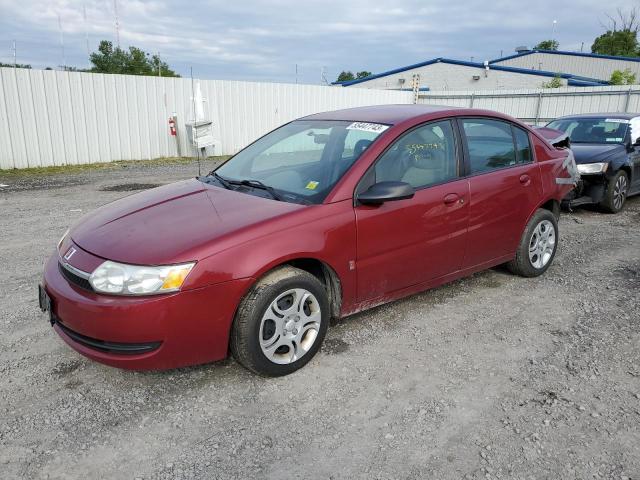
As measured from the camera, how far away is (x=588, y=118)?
8.75 meters

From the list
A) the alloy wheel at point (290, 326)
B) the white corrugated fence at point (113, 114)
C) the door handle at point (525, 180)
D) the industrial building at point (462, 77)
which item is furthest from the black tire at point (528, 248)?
the industrial building at point (462, 77)

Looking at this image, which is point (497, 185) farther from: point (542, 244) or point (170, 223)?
point (170, 223)

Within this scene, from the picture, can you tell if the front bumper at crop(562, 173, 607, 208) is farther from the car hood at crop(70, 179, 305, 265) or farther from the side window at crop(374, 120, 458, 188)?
the car hood at crop(70, 179, 305, 265)

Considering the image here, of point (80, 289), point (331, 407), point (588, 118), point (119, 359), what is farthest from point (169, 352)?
point (588, 118)

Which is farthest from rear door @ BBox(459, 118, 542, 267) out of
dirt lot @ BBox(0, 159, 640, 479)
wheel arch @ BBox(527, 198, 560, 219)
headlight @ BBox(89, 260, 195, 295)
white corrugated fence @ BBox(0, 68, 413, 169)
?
white corrugated fence @ BBox(0, 68, 413, 169)

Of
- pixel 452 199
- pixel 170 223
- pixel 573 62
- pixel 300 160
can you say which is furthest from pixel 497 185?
pixel 573 62

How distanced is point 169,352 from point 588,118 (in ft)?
27.8

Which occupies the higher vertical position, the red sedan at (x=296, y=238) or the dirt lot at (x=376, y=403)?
the red sedan at (x=296, y=238)

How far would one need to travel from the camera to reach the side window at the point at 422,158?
359 centimetres

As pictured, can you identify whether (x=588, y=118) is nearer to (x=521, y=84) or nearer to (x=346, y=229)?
(x=346, y=229)

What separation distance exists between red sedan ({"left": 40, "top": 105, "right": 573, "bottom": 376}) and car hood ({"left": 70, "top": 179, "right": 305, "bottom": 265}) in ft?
0.04

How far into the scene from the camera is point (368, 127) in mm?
3795

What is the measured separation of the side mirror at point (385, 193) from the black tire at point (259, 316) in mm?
625

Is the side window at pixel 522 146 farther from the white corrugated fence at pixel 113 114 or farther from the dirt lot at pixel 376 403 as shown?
the white corrugated fence at pixel 113 114
